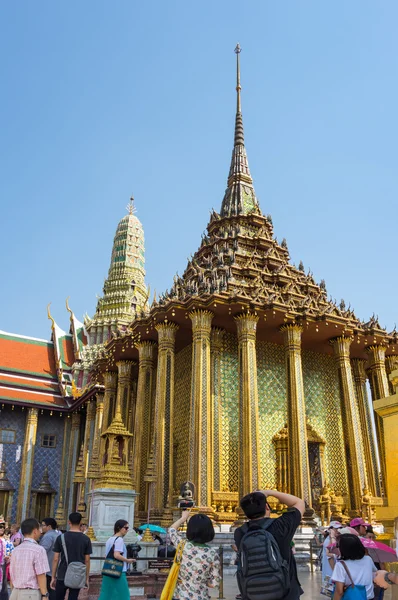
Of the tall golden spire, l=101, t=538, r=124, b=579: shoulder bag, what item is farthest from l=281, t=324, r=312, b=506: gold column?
l=101, t=538, r=124, b=579: shoulder bag

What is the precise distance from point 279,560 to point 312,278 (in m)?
21.2

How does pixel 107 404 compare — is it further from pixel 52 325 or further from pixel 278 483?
pixel 52 325

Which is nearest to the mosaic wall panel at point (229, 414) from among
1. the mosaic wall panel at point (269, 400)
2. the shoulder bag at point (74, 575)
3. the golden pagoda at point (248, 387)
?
the golden pagoda at point (248, 387)

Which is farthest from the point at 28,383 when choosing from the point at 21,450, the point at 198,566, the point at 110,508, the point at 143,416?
the point at 198,566

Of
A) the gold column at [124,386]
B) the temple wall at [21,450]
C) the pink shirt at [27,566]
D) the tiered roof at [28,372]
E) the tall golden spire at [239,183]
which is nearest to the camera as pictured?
the pink shirt at [27,566]

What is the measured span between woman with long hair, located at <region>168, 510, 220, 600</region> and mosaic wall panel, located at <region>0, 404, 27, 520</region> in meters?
27.0

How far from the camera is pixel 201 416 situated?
17.4 metres

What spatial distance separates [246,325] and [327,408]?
576 centimetres

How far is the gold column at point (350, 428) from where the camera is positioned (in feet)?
62.0

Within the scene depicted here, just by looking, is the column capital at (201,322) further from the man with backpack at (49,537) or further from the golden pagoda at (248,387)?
the man with backpack at (49,537)

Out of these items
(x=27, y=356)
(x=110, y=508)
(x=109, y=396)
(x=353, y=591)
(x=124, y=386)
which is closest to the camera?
(x=353, y=591)

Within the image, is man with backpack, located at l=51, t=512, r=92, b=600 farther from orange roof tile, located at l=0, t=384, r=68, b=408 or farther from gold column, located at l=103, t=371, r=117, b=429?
orange roof tile, located at l=0, t=384, r=68, b=408

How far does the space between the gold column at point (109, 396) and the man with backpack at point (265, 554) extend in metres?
20.7

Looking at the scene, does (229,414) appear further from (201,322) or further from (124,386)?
(124,386)
